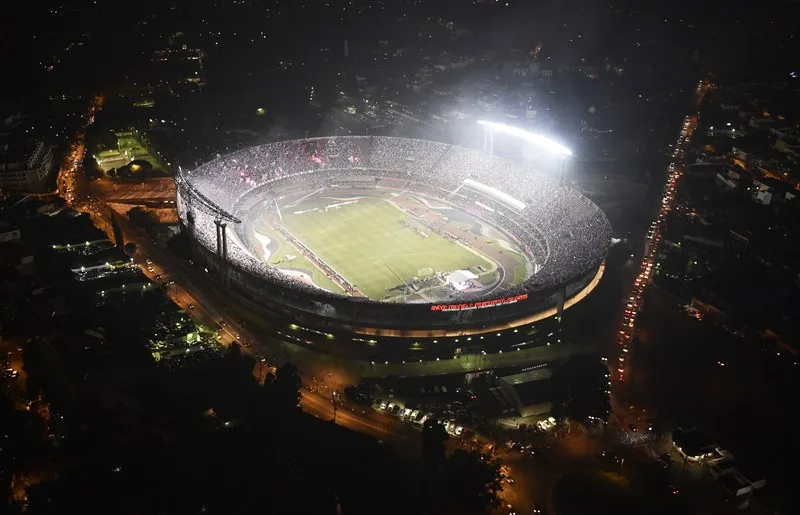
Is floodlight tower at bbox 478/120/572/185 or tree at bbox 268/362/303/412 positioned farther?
floodlight tower at bbox 478/120/572/185

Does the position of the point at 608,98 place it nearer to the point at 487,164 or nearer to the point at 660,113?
the point at 660,113

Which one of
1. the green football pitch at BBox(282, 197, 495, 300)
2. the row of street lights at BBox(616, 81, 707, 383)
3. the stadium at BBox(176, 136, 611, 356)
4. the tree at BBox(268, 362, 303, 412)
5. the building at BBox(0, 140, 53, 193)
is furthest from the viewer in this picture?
the building at BBox(0, 140, 53, 193)

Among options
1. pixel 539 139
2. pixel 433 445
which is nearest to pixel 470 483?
pixel 433 445

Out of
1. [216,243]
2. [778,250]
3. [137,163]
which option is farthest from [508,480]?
[137,163]

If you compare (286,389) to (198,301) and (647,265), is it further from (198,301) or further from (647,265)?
(647,265)

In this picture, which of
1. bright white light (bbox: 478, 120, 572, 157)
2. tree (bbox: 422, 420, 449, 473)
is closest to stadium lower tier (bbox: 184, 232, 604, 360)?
tree (bbox: 422, 420, 449, 473)

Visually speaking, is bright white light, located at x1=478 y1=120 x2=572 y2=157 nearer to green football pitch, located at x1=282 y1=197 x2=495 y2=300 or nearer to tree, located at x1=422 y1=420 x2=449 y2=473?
green football pitch, located at x1=282 y1=197 x2=495 y2=300
